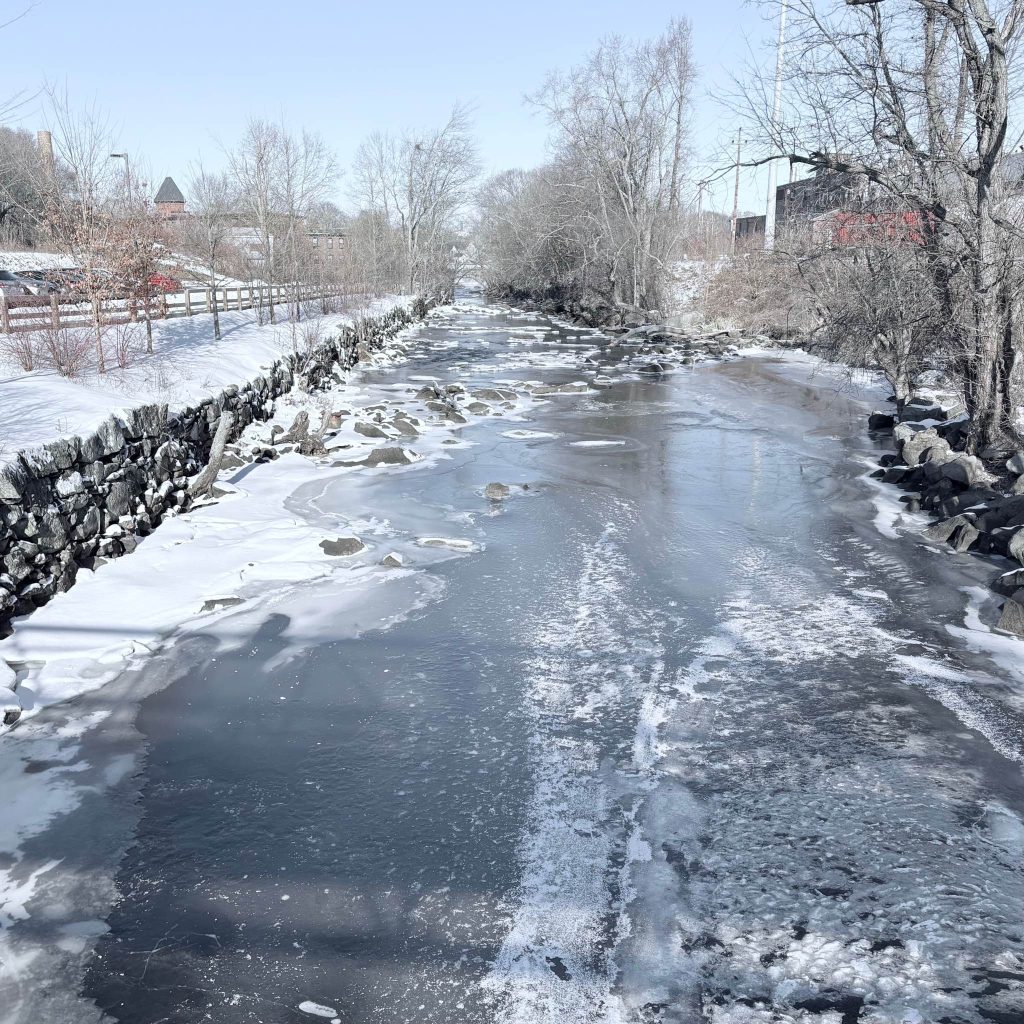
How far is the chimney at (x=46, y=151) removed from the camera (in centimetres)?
1302

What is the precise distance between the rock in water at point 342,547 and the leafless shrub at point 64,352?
5.01 meters

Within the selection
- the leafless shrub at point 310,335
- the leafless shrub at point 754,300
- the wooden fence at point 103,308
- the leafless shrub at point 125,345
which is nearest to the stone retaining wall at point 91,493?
the leafless shrub at point 125,345

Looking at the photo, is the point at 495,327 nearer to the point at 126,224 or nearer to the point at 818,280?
the point at 818,280

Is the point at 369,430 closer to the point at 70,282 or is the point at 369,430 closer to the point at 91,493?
the point at 70,282

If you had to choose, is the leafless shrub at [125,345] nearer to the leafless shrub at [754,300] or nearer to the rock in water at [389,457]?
the rock in water at [389,457]

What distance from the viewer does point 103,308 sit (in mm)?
17531

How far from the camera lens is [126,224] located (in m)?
14.9

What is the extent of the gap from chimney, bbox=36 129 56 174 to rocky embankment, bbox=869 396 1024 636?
13.7 metres

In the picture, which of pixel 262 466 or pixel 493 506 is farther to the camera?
pixel 262 466

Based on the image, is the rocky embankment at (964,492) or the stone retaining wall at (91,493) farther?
the rocky embankment at (964,492)

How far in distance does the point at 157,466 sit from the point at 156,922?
7.32 m

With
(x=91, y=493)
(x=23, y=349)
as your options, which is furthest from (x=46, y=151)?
(x=91, y=493)

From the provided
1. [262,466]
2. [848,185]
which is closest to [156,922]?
[262,466]

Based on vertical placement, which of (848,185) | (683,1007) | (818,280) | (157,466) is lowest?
(683,1007)
